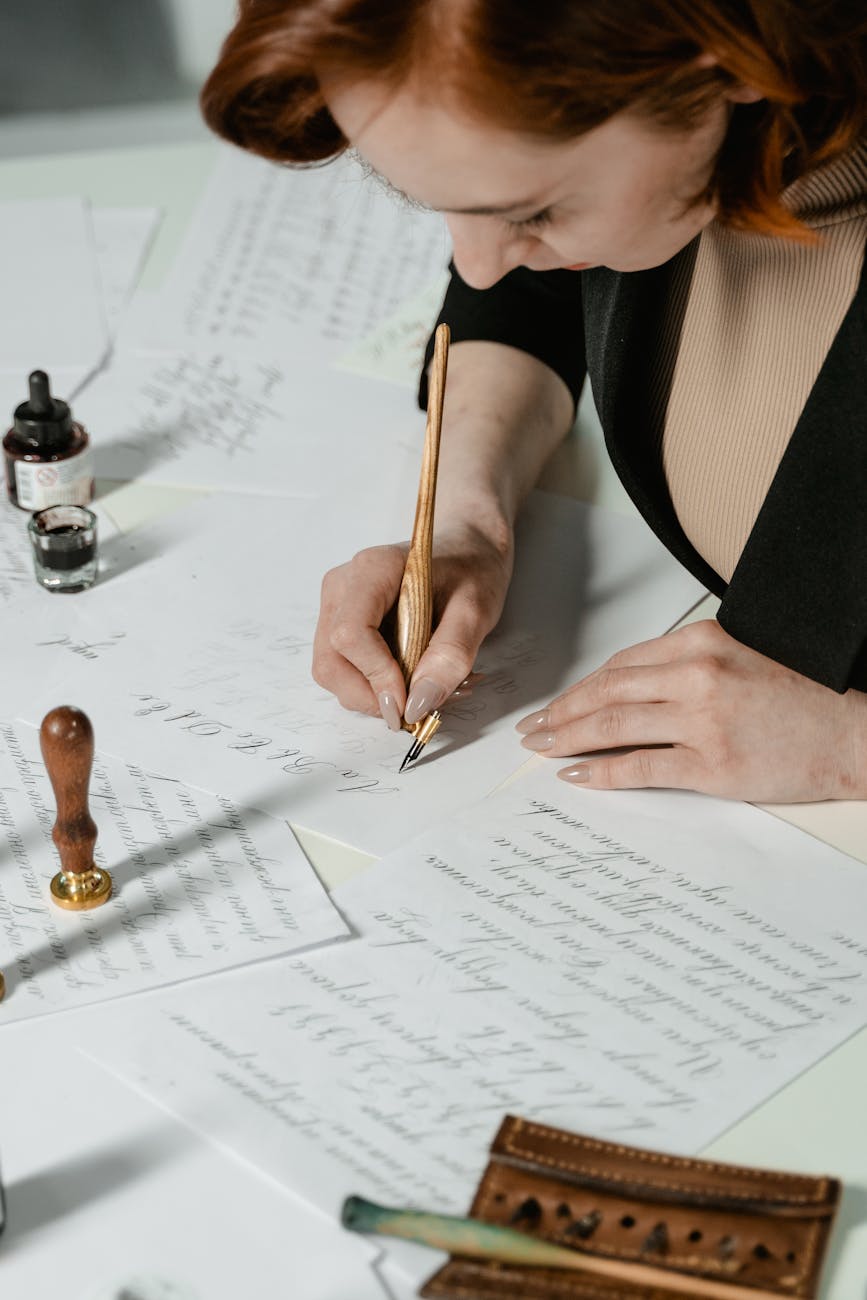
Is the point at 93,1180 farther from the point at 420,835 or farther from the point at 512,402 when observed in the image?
the point at 512,402

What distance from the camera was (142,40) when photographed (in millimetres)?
2463

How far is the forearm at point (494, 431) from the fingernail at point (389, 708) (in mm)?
225

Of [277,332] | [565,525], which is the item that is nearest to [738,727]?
[565,525]

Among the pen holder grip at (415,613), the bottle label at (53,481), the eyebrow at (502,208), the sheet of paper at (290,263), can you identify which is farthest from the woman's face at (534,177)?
the sheet of paper at (290,263)

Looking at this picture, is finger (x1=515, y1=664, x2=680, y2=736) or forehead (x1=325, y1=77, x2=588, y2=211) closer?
forehead (x1=325, y1=77, x2=588, y2=211)

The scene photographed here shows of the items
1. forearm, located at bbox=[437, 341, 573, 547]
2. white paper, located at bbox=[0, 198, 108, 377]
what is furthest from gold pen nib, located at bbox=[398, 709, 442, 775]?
white paper, located at bbox=[0, 198, 108, 377]

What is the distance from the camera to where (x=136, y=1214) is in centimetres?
86

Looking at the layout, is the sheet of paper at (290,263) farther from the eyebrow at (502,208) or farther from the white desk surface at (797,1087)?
the eyebrow at (502,208)

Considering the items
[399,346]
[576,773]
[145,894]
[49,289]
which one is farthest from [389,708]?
[49,289]

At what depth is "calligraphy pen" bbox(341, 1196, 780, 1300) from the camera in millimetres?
817

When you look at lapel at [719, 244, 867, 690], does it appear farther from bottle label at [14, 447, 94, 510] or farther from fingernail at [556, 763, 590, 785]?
bottle label at [14, 447, 94, 510]

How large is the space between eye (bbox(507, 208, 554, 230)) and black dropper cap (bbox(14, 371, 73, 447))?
0.61 m

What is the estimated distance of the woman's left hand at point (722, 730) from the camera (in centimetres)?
117

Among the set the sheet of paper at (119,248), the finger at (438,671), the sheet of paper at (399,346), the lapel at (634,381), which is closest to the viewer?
the finger at (438,671)
